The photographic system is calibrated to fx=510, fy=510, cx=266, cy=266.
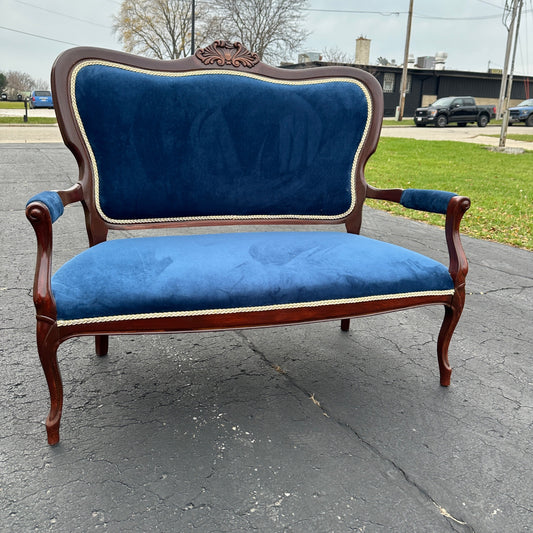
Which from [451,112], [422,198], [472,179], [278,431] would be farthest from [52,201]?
[451,112]

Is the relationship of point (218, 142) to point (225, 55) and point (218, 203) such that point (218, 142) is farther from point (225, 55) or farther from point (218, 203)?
point (225, 55)

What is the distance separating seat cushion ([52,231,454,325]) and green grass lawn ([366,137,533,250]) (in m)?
3.38

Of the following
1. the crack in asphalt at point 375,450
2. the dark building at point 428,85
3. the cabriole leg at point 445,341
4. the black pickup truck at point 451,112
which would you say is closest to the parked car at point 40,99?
the dark building at point 428,85

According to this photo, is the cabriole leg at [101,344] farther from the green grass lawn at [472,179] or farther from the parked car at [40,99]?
the parked car at [40,99]

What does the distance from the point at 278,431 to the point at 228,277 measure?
634 mm

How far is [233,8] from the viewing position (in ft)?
105

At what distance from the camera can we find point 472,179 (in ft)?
28.1

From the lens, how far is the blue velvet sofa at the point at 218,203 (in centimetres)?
177

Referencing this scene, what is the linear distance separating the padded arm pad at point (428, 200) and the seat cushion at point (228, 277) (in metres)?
0.29

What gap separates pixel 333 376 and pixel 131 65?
1761mm

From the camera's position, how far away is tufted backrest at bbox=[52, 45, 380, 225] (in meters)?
2.40

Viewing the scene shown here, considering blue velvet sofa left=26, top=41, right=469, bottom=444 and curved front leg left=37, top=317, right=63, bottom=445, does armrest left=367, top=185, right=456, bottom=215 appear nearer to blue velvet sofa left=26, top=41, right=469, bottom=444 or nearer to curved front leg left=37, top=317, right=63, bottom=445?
blue velvet sofa left=26, top=41, right=469, bottom=444

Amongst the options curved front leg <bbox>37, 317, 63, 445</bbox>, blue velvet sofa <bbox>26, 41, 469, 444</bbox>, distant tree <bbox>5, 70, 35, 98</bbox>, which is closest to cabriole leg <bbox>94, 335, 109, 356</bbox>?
blue velvet sofa <bbox>26, 41, 469, 444</bbox>

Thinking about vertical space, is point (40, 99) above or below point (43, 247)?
above
